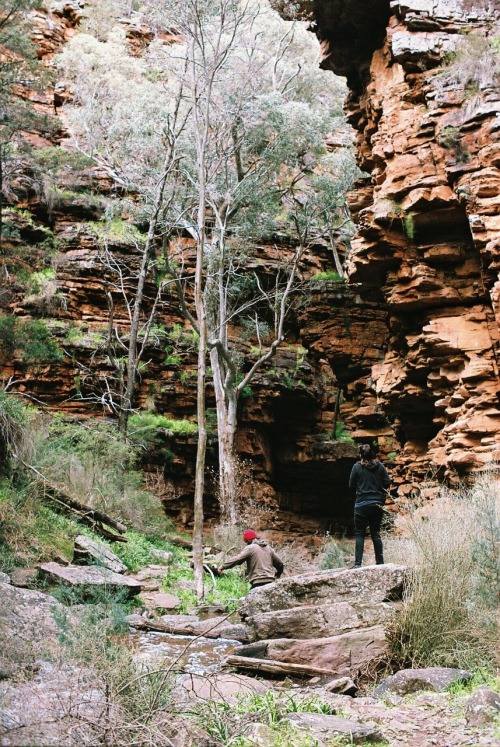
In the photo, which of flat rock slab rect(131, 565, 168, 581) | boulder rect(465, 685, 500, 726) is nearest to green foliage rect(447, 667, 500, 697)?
boulder rect(465, 685, 500, 726)

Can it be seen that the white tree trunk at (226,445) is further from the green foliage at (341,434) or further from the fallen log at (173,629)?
the fallen log at (173,629)

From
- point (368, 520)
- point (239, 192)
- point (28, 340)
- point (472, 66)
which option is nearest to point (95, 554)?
point (368, 520)

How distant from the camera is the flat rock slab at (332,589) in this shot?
22.2ft

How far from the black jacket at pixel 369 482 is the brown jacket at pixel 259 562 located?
1467mm

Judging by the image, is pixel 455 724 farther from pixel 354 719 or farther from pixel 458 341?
pixel 458 341

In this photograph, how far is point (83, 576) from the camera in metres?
8.16

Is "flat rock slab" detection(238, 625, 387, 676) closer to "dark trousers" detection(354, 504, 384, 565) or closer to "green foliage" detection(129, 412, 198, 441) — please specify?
"dark trousers" detection(354, 504, 384, 565)

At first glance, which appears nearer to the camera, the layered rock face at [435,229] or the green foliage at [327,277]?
the layered rock face at [435,229]

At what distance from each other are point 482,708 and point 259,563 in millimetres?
5232

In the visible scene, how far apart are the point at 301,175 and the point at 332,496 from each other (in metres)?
11.8

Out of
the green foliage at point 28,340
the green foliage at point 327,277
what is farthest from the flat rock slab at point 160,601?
the green foliage at point 327,277

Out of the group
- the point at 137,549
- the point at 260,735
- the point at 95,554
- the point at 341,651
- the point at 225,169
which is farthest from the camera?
the point at 225,169

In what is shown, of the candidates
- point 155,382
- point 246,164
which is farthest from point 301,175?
point 155,382

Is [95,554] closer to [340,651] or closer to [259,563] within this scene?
[259,563]
